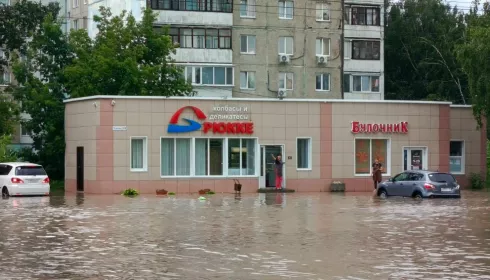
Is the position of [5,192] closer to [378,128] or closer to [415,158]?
[378,128]

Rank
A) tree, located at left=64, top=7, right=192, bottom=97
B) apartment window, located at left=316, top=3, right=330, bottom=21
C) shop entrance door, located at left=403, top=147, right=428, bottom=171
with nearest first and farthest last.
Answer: shop entrance door, located at left=403, top=147, right=428, bottom=171, tree, located at left=64, top=7, right=192, bottom=97, apartment window, located at left=316, top=3, right=330, bottom=21

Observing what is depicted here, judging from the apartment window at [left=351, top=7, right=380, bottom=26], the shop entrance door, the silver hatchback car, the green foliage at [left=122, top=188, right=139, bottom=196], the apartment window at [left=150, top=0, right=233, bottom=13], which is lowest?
the green foliage at [left=122, top=188, right=139, bottom=196]

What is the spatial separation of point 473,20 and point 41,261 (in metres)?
46.2

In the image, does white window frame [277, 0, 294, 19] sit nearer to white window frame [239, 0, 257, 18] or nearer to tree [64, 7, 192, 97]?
white window frame [239, 0, 257, 18]

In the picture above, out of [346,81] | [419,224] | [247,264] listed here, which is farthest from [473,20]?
[247,264]

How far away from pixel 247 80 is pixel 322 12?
9078 millimetres

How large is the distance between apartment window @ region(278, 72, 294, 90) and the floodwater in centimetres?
4160

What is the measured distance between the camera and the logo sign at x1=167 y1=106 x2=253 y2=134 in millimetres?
52438

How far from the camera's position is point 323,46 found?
83188 millimetres

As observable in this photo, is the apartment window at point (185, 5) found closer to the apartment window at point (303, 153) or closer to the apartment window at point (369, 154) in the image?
the apartment window at point (303, 153)

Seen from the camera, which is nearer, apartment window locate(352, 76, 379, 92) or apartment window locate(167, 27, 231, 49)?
apartment window locate(167, 27, 231, 49)

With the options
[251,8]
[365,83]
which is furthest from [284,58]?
[365,83]

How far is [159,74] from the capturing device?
209 ft

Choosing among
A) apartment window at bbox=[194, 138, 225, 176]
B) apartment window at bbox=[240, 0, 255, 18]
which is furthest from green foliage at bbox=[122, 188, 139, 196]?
apartment window at bbox=[240, 0, 255, 18]
